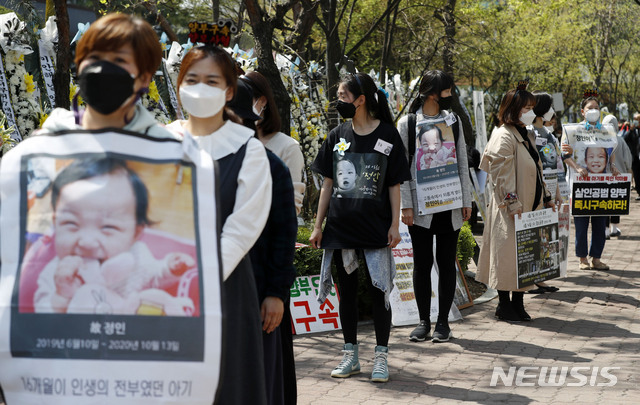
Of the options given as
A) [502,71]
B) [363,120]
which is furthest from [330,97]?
[502,71]

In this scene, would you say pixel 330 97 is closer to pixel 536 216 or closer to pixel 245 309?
pixel 536 216

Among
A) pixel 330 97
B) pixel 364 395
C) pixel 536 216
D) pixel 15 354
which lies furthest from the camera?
pixel 330 97

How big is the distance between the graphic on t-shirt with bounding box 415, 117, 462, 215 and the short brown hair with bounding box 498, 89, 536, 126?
39.1 inches

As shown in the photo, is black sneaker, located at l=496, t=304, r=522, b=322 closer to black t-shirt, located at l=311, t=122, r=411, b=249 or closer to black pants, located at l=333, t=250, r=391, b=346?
black pants, located at l=333, t=250, r=391, b=346

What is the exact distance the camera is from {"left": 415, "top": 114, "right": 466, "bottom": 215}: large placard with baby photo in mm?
6516

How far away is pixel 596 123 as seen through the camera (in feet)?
34.8

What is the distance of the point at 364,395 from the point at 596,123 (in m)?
6.52

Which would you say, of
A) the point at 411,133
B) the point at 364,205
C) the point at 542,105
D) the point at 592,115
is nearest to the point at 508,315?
the point at 411,133

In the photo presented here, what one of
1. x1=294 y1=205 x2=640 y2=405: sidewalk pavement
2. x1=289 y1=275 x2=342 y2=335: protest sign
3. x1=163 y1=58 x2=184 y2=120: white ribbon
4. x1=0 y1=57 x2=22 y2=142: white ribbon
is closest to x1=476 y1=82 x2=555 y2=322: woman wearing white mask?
x1=294 y1=205 x2=640 y2=405: sidewalk pavement

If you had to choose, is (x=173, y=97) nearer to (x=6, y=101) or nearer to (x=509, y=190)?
(x=6, y=101)

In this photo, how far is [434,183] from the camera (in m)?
6.53

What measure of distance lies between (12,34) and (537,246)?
5.16 m

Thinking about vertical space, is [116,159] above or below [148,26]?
below

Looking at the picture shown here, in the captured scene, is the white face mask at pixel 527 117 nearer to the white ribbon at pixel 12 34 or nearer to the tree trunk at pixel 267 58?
the tree trunk at pixel 267 58
